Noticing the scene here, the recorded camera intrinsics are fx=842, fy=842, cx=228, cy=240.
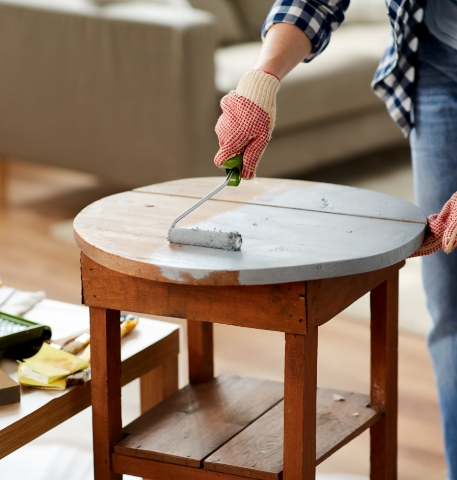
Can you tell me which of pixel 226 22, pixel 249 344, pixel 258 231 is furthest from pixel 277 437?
pixel 226 22

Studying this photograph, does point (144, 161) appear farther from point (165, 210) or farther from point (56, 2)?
point (165, 210)

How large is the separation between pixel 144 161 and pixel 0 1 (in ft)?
2.53

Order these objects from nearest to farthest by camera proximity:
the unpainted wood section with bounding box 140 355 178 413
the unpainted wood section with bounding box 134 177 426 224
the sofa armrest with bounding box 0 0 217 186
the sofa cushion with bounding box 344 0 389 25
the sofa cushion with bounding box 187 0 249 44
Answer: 1. the unpainted wood section with bounding box 134 177 426 224
2. the unpainted wood section with bounding box 140 355 178 413
3. the sofa armrest with bounding box 0 0 217 186
4. the sofa cushion with bounding box 187 0 249 44
5. the sofa cushion with bounding box 344 0 389 25

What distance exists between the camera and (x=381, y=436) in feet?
4.10

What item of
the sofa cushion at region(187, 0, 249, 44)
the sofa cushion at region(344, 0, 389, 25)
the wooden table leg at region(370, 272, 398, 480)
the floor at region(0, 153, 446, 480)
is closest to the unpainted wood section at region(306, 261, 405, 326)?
the wooden table leg at region(370, 272, 398, 480)

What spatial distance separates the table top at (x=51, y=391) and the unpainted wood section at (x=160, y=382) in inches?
2.3

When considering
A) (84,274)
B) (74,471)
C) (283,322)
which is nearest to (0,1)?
(74,471)

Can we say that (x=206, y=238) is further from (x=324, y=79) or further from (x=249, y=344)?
(x=324, y=79)

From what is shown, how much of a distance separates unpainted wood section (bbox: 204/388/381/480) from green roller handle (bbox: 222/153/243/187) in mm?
333

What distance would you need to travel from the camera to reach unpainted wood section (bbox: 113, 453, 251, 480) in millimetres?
1041

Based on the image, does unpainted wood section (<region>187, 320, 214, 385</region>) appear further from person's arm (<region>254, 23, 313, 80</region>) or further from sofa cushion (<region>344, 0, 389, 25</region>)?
sofa cushion (<region>344, 0, 389, 25</region>)

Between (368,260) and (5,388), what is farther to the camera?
(5,388)

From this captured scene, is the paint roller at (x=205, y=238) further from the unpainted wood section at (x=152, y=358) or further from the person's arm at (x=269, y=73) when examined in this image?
the unpainted wood section at (x=152, y=358)

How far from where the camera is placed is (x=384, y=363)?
122 centimetres
